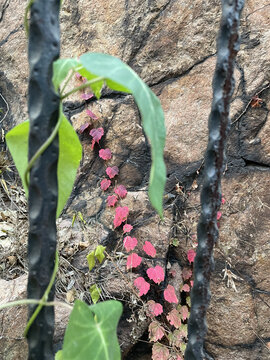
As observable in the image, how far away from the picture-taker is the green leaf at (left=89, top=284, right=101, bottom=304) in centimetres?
156

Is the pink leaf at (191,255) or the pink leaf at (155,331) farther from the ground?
the pink leaf at (191,255)

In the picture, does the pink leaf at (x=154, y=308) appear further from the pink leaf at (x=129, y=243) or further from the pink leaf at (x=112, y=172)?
the pink leaf at (x=112, y=172)

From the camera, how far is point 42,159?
1.87 feet

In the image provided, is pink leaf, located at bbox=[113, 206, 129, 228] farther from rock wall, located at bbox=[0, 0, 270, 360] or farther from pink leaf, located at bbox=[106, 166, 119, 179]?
pink leaf, located at bbox=[106, 166, 119, 179]

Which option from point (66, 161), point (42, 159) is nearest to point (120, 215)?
point (66, 161)

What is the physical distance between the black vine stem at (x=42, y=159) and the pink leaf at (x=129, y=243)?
1058 mm

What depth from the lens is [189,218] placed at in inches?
67.0

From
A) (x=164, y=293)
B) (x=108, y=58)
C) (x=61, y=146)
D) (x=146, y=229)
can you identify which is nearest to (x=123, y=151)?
(x=146, y=229)

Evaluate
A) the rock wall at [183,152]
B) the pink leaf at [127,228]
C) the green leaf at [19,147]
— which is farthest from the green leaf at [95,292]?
the green leaf at [19,147]

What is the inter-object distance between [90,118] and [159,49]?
48 centimetres

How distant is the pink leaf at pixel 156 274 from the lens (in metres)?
1.60

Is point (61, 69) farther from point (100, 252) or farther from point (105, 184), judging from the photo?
point (105, 184)

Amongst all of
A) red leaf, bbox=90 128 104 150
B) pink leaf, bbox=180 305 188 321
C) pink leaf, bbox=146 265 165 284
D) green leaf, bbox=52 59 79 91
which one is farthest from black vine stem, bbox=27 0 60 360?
red leaf, bbox=90 128 104 150

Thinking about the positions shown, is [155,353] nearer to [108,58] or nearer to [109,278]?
[109,278]
